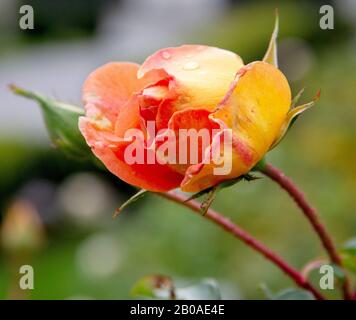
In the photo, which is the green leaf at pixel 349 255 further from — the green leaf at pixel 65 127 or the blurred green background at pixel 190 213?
the green leaf at pixel 65 127

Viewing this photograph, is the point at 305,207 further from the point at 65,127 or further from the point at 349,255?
the point at 65,127

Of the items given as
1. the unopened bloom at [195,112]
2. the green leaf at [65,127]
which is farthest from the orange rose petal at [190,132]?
the green leaf at [65,127]

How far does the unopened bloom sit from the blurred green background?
10.7 inches

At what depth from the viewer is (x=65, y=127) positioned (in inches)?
34.8

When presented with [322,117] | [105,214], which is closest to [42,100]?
[322,117]

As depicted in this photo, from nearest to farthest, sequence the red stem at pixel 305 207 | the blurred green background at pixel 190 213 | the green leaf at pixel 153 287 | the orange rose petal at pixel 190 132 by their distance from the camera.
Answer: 1. the orange rose petal at pixel 190 132
2. the red stem at pixel 305 207
3. the green leaf at pixel 153 287
4. the blurred green background at pixel 190 213

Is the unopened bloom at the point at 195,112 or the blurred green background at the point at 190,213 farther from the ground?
the unopened bloom at the point at 195,112

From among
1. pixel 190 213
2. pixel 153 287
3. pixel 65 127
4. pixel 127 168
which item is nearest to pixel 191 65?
pixel 127 168

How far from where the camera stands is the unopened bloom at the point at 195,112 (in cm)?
67

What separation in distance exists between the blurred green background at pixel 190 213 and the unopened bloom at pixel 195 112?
271 mm
